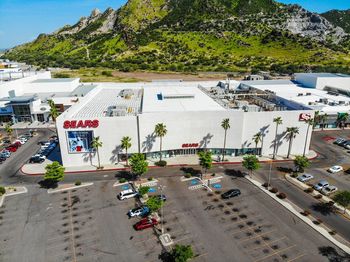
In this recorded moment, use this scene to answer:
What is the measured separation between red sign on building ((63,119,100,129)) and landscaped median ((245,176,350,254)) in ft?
140

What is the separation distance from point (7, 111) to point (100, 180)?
2682 inches

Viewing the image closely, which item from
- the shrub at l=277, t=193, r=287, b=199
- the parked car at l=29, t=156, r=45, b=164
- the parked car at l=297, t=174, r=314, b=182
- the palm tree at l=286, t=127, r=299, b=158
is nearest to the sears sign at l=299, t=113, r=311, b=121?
the palm tree at l=286, t=127, r=299, b=158

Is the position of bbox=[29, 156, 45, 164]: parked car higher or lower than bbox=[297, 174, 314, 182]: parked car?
higher

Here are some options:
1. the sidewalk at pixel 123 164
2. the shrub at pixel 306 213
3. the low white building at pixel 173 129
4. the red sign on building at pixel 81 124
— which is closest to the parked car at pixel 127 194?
the sidewalk at pixel 123 164

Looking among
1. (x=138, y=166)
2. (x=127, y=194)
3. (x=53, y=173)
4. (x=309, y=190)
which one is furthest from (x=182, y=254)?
(x=309, y=190)

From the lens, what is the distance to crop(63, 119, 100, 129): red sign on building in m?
68.8

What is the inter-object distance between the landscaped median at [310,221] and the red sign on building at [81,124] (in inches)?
1684

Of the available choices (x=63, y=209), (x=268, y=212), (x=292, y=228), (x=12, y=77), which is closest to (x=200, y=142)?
(x=268, y=212)

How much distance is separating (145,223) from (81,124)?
3307cm

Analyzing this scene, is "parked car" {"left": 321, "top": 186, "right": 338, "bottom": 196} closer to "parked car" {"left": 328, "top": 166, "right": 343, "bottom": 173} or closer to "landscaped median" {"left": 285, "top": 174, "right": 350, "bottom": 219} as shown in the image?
"landscaped median" {"left": 285, "top": 174, "right": 350, "bottom": 219}

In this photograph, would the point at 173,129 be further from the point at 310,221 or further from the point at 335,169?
the point at 335,169

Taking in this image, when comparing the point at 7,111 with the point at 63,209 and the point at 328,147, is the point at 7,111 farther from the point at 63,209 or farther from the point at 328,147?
the point at 328,147

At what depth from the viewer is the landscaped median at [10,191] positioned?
2319 inches

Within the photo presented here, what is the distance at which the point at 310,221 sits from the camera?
167ft
